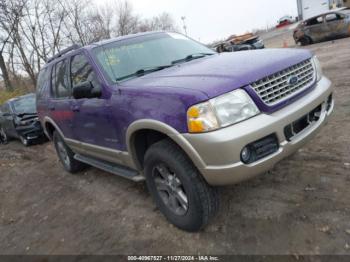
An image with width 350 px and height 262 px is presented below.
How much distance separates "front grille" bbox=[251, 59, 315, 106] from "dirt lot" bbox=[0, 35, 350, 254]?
1.10 meters

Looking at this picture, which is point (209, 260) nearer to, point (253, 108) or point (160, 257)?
point (160, 257)

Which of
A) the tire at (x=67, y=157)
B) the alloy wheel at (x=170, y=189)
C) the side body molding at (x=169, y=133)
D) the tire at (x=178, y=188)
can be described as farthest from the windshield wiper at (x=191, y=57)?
the tire at (x=67, y=157)

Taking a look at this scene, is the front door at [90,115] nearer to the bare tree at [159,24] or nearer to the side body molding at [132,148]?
the side body molding at [132,148]

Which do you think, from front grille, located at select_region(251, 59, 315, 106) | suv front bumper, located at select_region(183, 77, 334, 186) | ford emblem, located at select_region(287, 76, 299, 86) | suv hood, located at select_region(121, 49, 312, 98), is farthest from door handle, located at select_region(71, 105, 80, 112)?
ford emblem, located at select_region(287, 76, 299, 86)

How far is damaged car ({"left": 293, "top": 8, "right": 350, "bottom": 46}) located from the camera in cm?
1572

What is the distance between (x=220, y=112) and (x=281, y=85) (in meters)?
0.69

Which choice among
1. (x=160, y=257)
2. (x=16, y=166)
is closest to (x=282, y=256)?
(x=160, y=257)

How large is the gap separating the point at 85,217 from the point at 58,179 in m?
1.98

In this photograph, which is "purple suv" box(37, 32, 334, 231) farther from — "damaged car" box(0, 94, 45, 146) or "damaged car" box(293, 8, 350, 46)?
"damaged car" box(293, 8, 350, 46)

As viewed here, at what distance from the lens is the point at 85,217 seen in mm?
3928

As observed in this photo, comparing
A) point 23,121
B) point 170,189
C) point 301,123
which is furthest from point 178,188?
point 23,121

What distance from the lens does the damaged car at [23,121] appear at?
356 inches

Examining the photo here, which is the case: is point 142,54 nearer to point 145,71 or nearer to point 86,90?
point 145,71

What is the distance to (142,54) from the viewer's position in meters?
3.77
